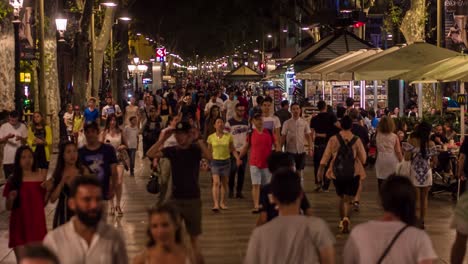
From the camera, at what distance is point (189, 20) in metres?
86.1

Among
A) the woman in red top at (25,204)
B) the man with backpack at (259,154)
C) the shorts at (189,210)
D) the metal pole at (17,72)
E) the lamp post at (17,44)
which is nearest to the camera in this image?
the woman in red top at (25,204)

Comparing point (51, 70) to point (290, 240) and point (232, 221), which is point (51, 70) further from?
point (290, 240)

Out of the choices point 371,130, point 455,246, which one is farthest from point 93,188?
point 371,130

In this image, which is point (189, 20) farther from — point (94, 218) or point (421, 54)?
point (94, 218)

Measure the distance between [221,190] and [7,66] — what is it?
9.17 metres

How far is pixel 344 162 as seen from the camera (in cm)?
1258

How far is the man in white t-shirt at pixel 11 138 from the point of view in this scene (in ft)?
50.7

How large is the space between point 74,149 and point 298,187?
4150mm

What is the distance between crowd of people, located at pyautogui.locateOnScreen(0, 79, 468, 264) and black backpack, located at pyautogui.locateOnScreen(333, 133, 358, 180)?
1 centimetres

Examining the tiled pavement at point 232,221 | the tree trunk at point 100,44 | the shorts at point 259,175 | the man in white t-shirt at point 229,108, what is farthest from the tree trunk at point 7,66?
the tree trunk at point 100,44

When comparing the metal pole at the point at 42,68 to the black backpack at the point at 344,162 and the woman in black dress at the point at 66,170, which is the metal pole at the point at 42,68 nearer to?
the black backpack at the point at 344,162

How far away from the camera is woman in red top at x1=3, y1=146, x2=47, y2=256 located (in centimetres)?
906

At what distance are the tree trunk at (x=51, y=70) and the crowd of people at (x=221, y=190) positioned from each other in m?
10.1

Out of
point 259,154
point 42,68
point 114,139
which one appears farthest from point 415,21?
point 259,154
